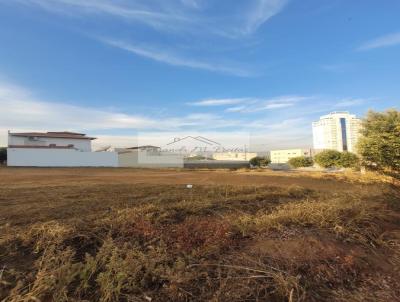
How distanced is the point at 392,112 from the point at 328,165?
2561cm

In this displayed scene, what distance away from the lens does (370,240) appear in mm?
3750

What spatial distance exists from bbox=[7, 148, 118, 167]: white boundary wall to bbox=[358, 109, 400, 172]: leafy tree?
3030 centimetres

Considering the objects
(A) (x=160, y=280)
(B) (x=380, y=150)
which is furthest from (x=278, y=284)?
(B) (x=380, y=150)

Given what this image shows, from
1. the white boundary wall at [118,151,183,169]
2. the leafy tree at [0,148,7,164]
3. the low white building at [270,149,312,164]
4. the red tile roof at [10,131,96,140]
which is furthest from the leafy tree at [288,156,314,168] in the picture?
the leafy tree at [0,148,7,164]

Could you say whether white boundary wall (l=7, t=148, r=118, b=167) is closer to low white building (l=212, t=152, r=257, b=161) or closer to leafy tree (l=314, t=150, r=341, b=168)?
low white building (l=212, t=152, r=257, b=161)

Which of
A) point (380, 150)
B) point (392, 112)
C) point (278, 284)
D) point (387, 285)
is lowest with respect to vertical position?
point (387, 285)

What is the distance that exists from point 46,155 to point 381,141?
32613mm

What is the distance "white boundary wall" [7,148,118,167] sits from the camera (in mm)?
31219

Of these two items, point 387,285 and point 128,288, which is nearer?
point 128,288

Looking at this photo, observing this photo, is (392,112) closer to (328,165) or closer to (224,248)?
(224,248)

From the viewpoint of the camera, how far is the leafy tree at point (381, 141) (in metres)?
9.53

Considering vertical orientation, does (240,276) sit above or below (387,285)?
above

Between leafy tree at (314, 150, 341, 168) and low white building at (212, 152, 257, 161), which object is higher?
low white building at (212, 152, 257, 161)

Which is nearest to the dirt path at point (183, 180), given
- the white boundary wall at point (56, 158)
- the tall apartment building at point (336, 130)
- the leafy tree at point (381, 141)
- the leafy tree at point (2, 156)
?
the leafy tree at point (381, 141)
